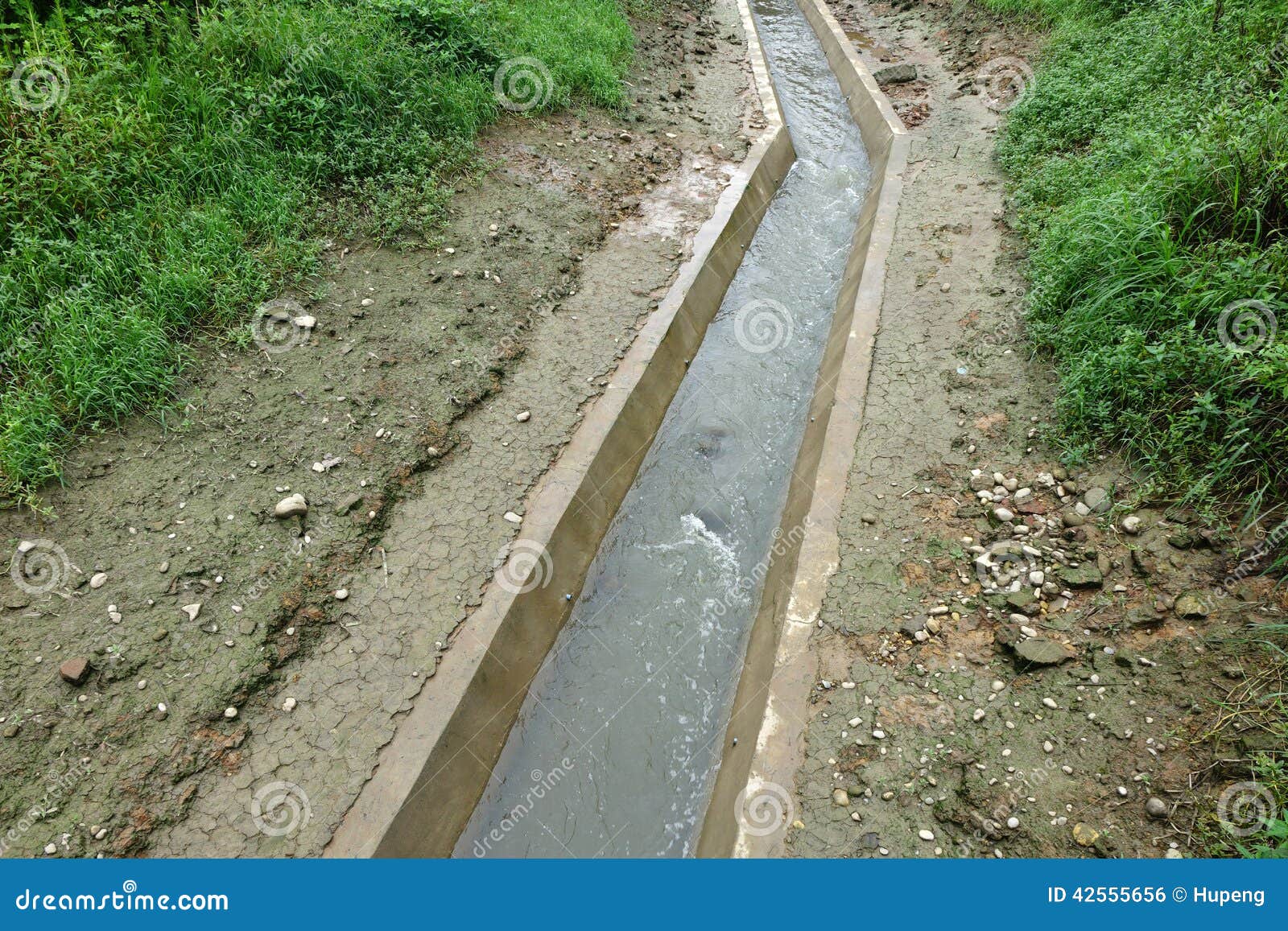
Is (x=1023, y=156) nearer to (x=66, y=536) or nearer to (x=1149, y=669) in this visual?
(x=1149, y=669)

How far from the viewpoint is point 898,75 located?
10.8 metres

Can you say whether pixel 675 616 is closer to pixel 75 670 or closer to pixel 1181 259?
pixel 75 670

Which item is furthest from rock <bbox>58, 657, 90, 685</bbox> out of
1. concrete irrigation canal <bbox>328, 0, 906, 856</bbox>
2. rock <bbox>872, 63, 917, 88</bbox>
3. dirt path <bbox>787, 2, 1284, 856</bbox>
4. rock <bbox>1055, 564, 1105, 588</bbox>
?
rock <bbox>872, 63, 917, 88</bbox>

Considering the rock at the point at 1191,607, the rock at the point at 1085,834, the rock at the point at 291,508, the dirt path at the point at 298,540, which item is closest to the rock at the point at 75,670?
the dirt path at the point at 298,540

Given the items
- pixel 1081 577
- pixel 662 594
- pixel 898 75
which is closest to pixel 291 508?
pixel 662 594

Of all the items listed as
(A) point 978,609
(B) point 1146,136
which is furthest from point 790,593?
(B) point 1146,136

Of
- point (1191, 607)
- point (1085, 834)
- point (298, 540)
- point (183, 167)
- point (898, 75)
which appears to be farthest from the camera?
point (898, 75)

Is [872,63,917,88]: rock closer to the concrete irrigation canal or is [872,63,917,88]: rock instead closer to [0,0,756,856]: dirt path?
the concrete irrigation canal

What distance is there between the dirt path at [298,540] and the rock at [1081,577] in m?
3.29

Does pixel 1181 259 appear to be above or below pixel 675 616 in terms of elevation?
above

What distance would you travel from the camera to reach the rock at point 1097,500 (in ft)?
13.8

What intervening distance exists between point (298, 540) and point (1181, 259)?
19.4ft

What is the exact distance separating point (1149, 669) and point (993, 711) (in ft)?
2.55

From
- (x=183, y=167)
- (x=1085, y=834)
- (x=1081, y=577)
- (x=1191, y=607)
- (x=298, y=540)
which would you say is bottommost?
(x=1085, y=834)
